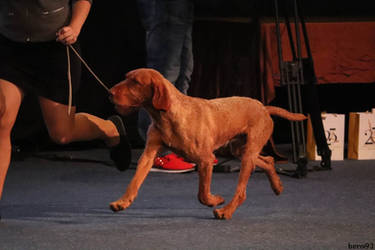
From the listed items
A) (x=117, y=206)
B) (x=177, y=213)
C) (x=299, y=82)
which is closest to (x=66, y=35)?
(x=117, y=206)

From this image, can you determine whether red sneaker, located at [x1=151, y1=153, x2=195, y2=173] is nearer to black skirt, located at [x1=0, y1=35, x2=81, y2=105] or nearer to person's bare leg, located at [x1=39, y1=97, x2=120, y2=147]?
person's bare leg, located at [x1=39, y1=97, x2=120, y2=147]

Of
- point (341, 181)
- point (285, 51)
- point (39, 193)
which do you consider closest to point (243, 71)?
point (285, 51)

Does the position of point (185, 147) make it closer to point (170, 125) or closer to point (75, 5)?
point (170, 125)

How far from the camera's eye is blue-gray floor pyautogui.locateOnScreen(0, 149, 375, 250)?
2.78m

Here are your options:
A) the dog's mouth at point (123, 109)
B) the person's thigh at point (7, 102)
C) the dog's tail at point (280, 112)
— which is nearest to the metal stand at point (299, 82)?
the dog's tail at point (280, 112)

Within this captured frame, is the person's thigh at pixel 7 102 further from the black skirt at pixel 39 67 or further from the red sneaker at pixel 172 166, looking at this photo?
the red sneaker at pixel 172 166

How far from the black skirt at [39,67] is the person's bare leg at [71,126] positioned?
0.22 feet

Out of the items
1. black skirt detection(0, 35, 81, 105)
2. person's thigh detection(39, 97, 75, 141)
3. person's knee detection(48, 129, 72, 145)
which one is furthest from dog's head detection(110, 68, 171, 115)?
person's knee detection(48, 129, 72, 145)

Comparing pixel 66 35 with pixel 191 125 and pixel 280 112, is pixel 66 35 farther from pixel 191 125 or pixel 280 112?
pixel 280 112

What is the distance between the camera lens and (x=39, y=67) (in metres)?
3.26

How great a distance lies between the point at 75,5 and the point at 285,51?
253 cm

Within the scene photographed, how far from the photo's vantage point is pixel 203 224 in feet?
10.2

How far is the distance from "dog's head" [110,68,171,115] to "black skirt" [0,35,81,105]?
523 millimetres

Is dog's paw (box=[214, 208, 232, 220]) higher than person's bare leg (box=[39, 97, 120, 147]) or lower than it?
lower
